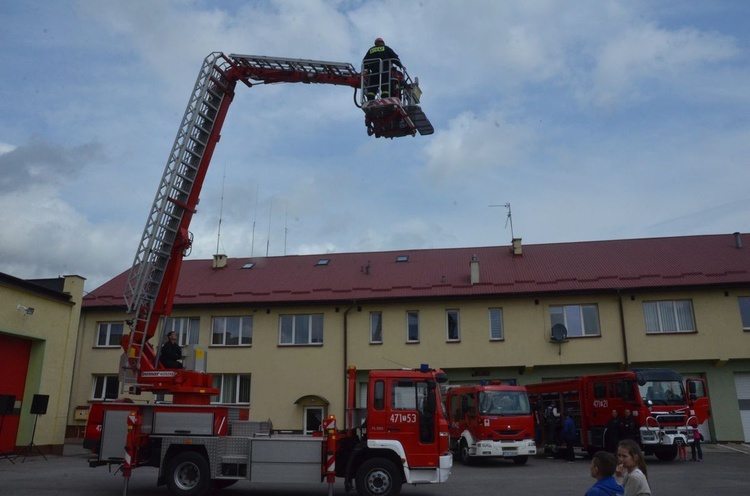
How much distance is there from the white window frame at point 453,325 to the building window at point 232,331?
8.64m

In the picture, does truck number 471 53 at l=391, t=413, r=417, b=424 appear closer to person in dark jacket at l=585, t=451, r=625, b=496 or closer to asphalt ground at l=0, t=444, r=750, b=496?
asphalt ground at l=0, t=444, r=750, b=496

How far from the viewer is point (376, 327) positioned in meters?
27.6

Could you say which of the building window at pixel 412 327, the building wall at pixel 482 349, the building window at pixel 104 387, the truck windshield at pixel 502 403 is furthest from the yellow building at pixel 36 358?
the truck windshield at pixel 502 403

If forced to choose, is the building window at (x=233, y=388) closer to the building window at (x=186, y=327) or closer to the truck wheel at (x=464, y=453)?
the building window at (x=186, y=327)

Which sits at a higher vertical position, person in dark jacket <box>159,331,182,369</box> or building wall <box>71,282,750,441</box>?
building wall <box>71,282,750,441</box>

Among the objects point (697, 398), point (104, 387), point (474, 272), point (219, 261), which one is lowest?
point (697, 398)

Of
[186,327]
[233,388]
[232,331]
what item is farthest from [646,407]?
[186,327]

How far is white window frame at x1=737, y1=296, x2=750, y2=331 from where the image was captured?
25.6 meters

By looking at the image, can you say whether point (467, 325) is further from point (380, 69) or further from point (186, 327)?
point (380, 69)

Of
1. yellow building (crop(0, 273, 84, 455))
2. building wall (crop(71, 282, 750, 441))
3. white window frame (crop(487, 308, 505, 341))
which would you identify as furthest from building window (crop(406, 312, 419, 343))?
yellow building (crop(0, 273, 84, 455))

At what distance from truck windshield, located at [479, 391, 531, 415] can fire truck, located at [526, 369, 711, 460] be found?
8.44ft

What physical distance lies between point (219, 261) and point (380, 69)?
2103 centimetres

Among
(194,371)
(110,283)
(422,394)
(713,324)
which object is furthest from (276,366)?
(713,324)

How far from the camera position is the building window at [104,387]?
93.7 ft
